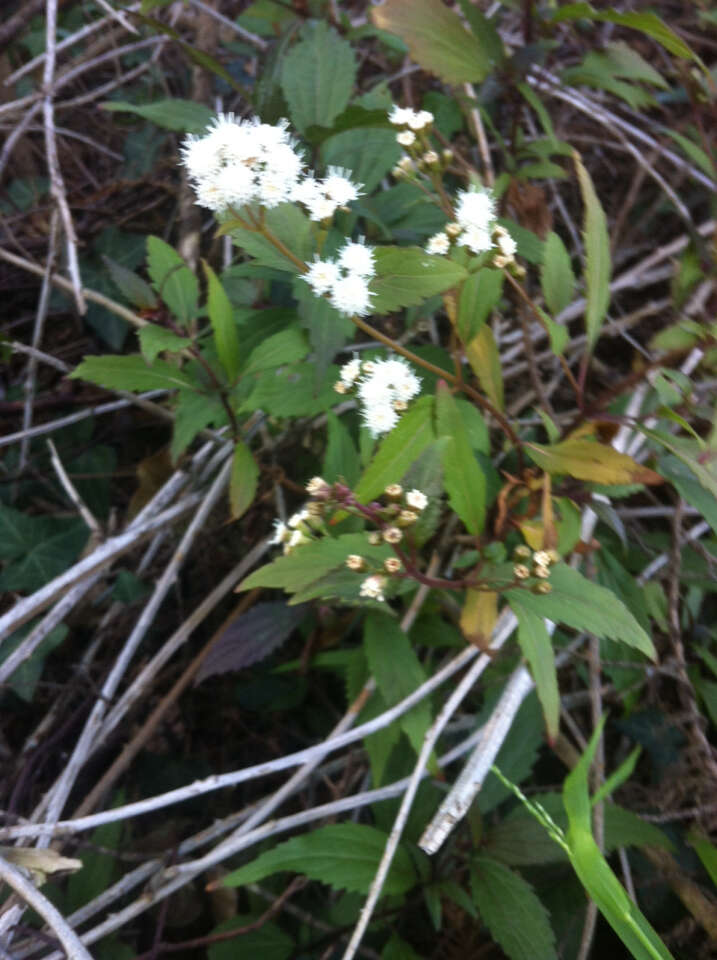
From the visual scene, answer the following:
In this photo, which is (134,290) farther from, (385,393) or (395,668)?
(395,668)

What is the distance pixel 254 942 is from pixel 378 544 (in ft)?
2.46

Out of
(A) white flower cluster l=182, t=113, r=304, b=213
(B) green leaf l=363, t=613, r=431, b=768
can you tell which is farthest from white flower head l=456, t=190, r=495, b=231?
(B) green leaf l=363, t=613, r=431, b=768

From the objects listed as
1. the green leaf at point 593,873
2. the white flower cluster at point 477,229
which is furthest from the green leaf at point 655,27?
the green leaf at point 593,873

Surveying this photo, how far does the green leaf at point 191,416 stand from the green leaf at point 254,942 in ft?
2.51

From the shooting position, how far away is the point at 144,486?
1.57 meters

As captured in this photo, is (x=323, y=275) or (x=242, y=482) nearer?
(x=323, y=275)

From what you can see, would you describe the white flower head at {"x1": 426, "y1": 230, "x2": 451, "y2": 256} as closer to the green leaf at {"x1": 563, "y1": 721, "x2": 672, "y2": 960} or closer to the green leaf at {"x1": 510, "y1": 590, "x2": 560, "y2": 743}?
the green leaf at {"x1": 510, "y1": 590, "x2": 560, "y2": 743}

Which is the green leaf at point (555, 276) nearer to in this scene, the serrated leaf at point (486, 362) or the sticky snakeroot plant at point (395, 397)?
the sticky snakeroot plant at point (395, 397)

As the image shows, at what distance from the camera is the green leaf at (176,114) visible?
137cm

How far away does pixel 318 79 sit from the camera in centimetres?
134

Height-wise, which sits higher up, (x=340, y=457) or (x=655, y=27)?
(x=655, y=27)

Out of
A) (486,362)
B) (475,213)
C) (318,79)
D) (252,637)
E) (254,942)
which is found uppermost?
(318,79)

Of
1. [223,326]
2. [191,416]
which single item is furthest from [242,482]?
[223,326]

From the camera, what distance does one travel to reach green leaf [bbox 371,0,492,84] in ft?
4.14
